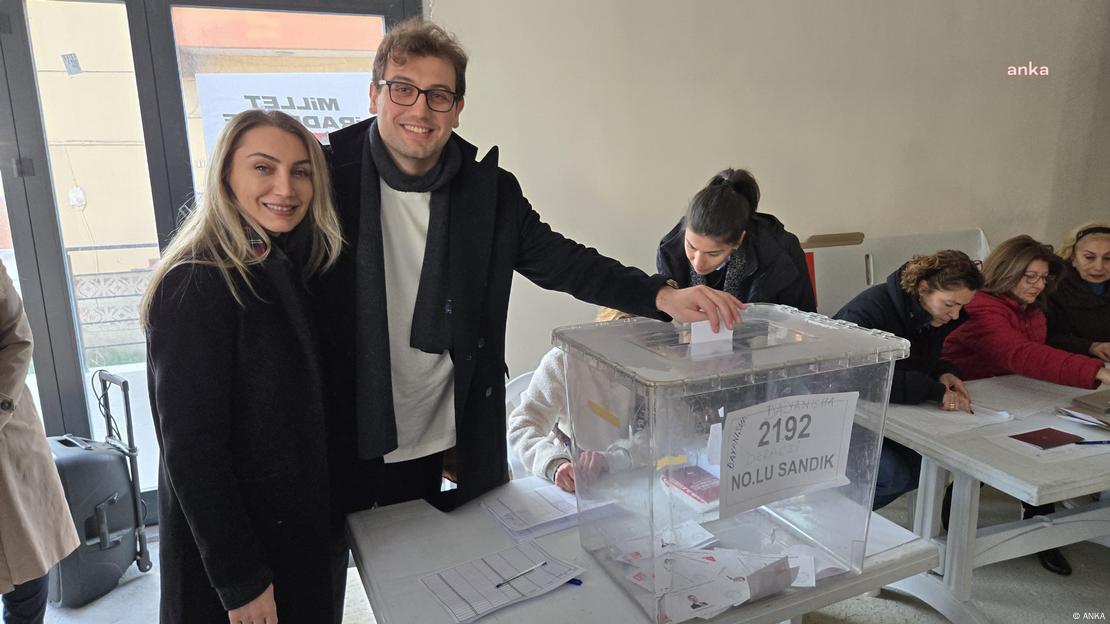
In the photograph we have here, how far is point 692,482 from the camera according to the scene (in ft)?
2.92

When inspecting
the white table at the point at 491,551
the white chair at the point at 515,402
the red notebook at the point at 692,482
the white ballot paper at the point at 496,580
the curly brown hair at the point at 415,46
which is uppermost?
the curly brown hair at the point at 415,46

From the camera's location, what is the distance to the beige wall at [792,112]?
2.79 metres

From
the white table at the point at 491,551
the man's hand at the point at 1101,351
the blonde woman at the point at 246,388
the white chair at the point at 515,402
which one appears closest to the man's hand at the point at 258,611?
the blonde woman at the point at 246,388

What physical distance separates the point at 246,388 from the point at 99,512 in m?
1.70

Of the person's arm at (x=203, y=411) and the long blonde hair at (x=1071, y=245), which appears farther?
the long blonde hair at (x=1071, y=245)

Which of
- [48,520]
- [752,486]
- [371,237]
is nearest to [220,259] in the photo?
[371,237]

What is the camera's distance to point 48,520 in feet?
5.48

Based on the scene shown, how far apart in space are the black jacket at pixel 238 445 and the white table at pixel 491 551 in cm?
12

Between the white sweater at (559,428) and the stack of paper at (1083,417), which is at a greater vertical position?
the white sweater at (559,428)

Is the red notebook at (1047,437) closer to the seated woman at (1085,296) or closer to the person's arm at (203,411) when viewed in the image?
the seated woman at (1085,296)

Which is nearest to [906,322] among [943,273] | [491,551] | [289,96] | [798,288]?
[943,273]

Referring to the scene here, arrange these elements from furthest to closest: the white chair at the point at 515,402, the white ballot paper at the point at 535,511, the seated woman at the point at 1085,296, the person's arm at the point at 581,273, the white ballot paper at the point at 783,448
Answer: the seated woman at the point at 1085,296 → the white chair at the point at 515,402 → the person's arm at the point at 581,273 → the white ballot paper at the point at 535,511 → the white ballot paper at the point at 783,448

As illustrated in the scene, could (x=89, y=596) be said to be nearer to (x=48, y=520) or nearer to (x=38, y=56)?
(x=48, y=520)

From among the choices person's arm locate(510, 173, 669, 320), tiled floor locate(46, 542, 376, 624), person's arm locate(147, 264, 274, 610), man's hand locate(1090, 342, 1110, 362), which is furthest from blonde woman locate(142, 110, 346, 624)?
man's hand locate(1090, 342, 1110, 362)
